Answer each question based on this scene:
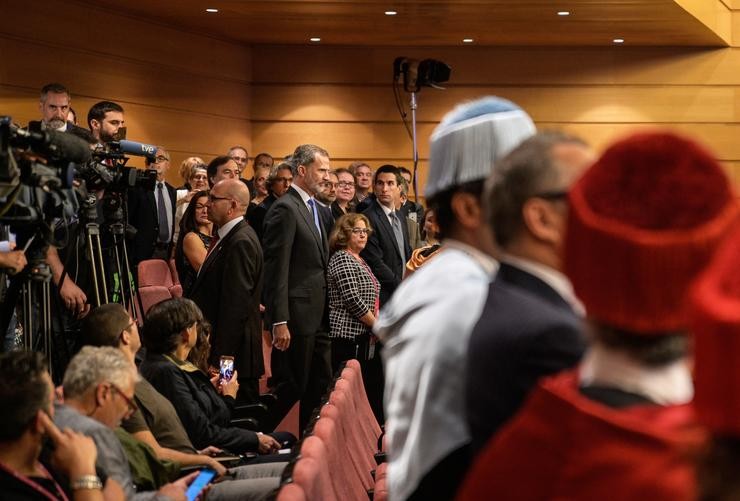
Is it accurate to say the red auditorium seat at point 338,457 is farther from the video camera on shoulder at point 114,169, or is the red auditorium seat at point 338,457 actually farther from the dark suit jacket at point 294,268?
the dark suit jacket at point 294,268

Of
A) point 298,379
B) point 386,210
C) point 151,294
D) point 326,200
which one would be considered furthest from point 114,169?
point 386,210

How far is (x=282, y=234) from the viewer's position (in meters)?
6.39

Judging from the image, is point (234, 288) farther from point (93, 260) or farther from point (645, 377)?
point (645, 377)

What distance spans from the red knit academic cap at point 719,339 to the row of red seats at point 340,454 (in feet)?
5.71

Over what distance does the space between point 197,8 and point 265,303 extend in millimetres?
4386

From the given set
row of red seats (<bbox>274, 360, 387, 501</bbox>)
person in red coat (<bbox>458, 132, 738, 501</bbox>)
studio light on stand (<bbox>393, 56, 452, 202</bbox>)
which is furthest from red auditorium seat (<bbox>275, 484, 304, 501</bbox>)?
studio light on stand (<bbox>393, 56, 452, 202</bbox>)

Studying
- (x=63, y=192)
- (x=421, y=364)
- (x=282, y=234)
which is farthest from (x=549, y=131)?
(x=282, y=234)

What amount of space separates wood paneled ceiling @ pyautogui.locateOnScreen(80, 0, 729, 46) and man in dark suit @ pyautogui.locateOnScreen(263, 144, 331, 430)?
11.0 feet

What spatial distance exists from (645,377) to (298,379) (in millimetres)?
5491

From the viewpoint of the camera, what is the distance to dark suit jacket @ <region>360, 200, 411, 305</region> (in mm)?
7465

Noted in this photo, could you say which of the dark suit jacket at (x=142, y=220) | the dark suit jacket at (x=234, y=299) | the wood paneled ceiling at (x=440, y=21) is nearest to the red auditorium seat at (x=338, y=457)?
the dark suit jacket at (x=234, y=299)

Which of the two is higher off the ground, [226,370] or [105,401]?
[105,401]

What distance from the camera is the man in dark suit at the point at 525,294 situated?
1293mm

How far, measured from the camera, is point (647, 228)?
0.94 m
